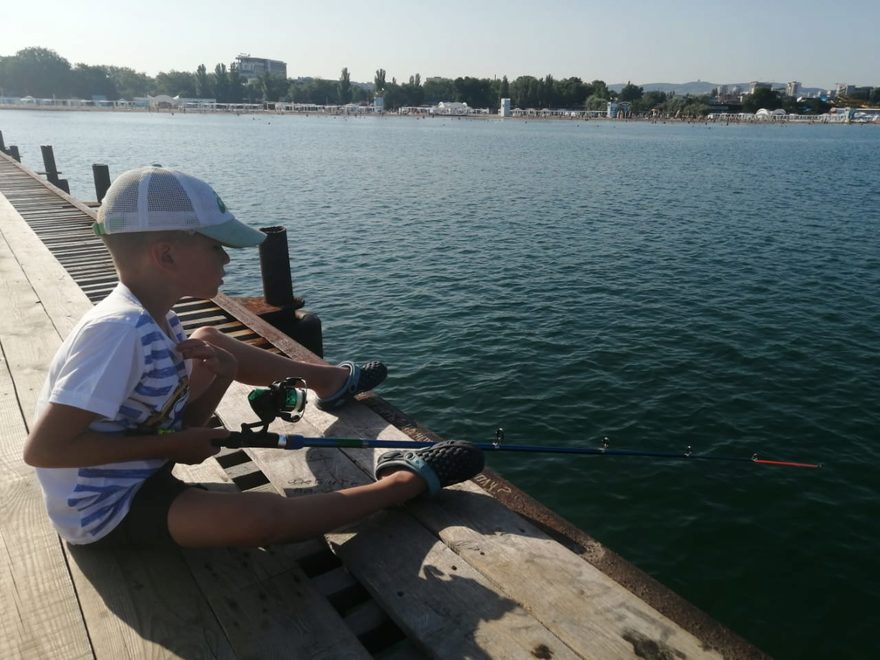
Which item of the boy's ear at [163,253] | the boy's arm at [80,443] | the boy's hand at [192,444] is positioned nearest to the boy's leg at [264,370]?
the boy's hand at [192,444]

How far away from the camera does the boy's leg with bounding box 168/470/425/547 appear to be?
283 centimetres

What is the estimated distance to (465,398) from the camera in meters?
10.0

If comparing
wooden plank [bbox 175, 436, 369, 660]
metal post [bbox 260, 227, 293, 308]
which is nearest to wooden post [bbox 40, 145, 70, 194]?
metal post [bbox 260, 227, 293, 308]

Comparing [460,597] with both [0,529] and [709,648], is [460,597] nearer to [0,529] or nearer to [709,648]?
[709,648]

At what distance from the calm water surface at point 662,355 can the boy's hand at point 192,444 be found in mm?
5233

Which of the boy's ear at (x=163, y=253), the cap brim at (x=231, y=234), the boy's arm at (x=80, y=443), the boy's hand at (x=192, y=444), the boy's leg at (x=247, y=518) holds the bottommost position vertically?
the boy's leg at (x=247, y=518)

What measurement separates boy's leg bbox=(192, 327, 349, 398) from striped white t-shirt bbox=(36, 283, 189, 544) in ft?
2.23

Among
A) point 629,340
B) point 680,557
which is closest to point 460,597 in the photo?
point 680,557

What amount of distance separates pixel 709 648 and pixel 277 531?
6.81 feet

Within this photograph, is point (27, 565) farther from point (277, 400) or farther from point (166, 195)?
point (166, 195)

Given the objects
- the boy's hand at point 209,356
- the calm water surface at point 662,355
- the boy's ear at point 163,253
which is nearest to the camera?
the boy's ear at point 163,253

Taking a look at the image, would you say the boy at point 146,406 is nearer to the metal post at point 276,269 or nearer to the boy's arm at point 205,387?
the boy's arm at point 205,387

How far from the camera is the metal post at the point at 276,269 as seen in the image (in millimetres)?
8539

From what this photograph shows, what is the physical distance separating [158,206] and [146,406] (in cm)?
97
